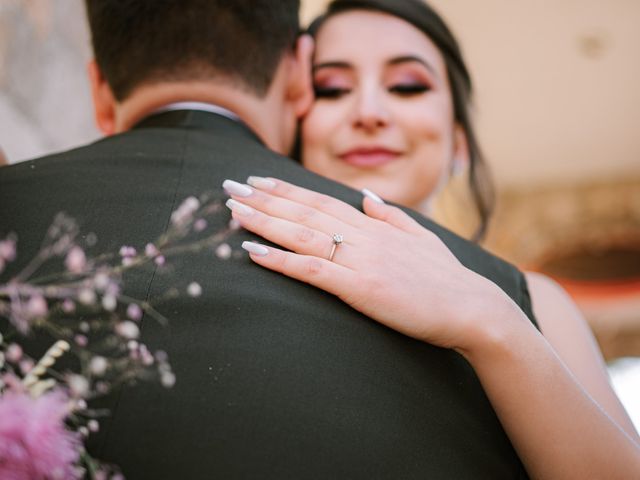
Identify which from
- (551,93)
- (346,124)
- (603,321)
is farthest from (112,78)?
(603,321)

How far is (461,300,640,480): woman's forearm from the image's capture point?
2.80ft

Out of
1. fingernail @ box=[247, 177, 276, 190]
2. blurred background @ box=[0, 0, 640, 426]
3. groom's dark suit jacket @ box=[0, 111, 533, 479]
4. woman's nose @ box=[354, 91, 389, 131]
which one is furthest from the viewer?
blurred background @ box=[0, 0, 640, 426]

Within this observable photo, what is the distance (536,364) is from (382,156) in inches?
32.5

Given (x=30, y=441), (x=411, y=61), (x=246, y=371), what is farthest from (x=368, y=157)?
(x=30, y=441)

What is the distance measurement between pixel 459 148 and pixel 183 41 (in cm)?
98

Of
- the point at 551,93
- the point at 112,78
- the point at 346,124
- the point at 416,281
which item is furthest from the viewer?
the point at 551,93

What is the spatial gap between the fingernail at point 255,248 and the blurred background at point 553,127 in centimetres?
111

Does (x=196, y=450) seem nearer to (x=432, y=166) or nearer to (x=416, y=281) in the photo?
(x=416, y=281)

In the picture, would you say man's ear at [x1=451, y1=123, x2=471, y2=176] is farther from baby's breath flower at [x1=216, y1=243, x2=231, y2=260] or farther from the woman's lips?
baby's breath flower at [x1=216, y1=243, x2=231, y2=260]

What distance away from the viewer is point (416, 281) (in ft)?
2.80

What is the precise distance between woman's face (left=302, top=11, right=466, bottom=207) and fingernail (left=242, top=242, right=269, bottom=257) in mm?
754

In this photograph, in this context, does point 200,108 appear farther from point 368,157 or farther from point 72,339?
point 368,157

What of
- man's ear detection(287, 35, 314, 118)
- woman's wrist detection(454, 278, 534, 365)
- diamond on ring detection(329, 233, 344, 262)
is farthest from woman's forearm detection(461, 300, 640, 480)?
man's ear detection(287, 35, 314, 118)

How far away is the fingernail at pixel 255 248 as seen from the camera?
83cm
